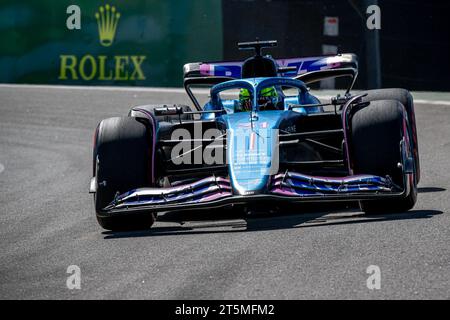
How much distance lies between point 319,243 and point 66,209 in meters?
3.63

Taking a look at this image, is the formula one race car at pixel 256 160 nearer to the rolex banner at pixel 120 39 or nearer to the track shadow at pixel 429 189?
the track shadow at pixel 429 189

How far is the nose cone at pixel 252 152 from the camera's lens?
851cm

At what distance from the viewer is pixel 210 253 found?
7.50m

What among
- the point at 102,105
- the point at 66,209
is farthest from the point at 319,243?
the point at 102,105

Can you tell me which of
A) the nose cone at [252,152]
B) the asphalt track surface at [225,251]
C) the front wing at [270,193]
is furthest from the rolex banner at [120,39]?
the front wing at [270,193]

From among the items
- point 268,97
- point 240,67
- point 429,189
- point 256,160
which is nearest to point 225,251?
point 256,160

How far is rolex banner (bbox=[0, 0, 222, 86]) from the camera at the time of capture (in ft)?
76.8

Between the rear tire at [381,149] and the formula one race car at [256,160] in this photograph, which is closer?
the formula one race car at [256,160]

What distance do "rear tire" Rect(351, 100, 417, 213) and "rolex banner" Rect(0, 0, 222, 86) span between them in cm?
1433

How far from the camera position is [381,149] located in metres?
8.82

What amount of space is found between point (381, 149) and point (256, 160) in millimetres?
1040

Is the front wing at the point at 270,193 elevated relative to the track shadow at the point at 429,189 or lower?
elevated

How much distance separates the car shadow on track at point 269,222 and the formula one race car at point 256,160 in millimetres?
158

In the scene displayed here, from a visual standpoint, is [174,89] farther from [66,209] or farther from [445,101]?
[66,209]
